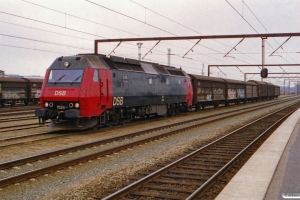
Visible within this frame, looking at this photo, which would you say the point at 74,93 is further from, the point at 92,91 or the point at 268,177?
the point at 268,177

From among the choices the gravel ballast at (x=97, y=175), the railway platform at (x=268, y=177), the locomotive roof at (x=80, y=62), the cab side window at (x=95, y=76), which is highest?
the locomotive roof at (x=80, y=62)

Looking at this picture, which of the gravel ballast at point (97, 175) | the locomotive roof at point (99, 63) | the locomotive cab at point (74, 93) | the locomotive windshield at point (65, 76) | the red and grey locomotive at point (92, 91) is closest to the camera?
the gravel ballast at point (97, 175)

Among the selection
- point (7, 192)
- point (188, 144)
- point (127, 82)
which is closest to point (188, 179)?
point (7, 192)

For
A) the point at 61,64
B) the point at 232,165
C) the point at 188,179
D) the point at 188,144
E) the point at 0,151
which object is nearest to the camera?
the point at 188,179

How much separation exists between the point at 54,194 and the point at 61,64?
979 cm

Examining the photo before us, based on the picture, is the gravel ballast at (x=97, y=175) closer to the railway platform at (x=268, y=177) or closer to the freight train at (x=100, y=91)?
the freight train at (x=100, y=91)

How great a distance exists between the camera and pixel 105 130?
655 inches

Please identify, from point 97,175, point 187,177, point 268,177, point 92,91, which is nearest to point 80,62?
point 92,91

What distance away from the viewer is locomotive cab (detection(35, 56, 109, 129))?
1488 centimetres

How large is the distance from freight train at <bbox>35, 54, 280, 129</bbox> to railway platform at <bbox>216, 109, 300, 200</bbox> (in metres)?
7.25

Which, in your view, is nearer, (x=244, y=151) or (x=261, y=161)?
(x=261, y=161)

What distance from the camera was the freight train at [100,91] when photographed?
49.3 ft

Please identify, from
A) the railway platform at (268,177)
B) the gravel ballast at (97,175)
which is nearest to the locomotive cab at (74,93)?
the gravel ballast at (97,175)

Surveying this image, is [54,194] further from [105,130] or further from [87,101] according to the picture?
[105,130]
